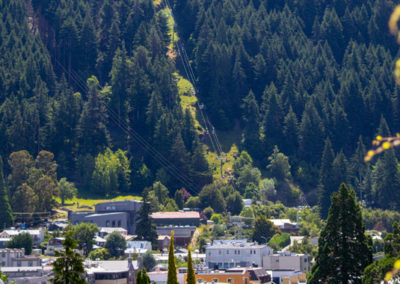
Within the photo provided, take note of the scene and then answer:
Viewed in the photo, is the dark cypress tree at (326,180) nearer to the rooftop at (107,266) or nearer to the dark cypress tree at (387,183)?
the dark cypress tree at (387,183)

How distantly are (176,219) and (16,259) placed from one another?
137ft

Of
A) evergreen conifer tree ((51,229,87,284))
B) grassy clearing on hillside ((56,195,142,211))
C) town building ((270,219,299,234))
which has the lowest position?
evergreen conifer tree ((51,229,87,284))

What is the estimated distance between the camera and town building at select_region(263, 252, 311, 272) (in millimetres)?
135375

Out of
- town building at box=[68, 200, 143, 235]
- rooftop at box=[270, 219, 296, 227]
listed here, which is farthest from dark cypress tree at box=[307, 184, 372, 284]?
rooftop at box=[270, 219, 296, 227]

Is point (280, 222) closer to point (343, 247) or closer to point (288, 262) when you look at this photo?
point (288, 262)

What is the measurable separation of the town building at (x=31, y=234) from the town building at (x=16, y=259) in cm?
1097

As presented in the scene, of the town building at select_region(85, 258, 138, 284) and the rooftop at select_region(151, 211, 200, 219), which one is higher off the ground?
the rooftop at select_region(151, 211, 200, 219)

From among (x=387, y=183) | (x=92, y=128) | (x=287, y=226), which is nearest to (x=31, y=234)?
(x=287, y=226)

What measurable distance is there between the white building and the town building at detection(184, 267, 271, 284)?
13390mm

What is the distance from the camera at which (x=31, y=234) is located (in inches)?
5866

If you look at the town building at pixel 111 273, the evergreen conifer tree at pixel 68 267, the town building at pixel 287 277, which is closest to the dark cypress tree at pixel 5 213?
the town building at pixel 111 273

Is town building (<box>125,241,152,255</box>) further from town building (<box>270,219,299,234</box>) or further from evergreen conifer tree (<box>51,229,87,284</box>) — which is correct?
evergreen conifer tree (<box>51,229,87,284</box>)

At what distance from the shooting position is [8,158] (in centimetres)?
18412

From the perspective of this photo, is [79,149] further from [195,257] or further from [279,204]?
[195,257]
